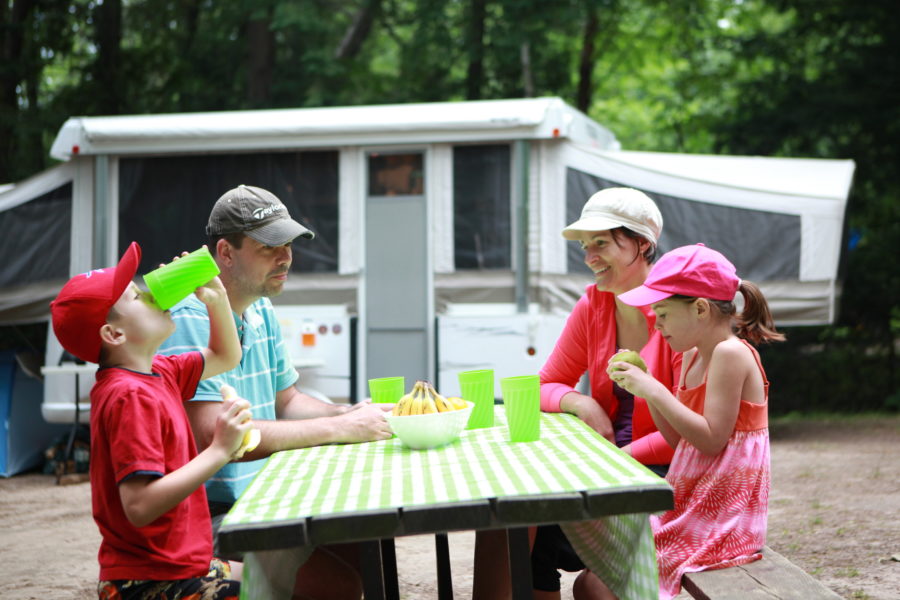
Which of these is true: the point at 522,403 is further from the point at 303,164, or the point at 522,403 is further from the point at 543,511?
the point at 303,164

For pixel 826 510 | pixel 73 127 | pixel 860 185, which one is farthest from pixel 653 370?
pixel 860 185

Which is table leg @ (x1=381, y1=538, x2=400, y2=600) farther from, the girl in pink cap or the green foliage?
the green foliage

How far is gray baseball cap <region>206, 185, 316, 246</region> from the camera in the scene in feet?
10.1

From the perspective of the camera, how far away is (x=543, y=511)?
1.89m

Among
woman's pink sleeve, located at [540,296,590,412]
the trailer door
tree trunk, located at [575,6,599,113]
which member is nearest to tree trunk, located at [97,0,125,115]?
the trailer door

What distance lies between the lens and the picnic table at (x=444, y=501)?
1868 mm

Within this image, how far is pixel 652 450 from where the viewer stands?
2957 millimetres

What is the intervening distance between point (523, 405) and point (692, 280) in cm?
56

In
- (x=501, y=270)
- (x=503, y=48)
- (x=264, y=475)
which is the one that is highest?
(x=503, y=48)

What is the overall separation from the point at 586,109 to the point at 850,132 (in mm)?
3934

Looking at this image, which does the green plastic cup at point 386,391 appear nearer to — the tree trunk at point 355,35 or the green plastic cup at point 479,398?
the green plastic cup at point 479,398

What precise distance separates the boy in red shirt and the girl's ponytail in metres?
1.41

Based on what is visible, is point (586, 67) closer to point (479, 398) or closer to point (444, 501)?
point (479, 398)

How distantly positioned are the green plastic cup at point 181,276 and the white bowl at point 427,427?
0.62 m
